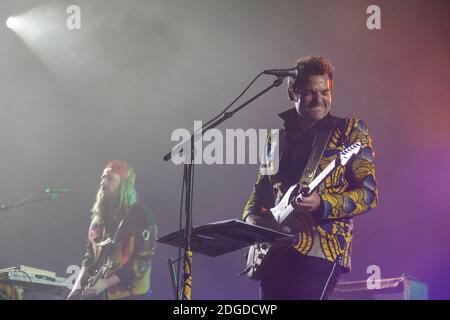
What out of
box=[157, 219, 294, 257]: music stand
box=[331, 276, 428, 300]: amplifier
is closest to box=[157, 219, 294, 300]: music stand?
box=[157, 219, 294, 257]: music stand

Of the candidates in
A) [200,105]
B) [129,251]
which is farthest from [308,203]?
[129,251]

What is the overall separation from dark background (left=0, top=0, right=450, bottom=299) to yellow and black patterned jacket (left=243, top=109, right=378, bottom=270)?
96cm

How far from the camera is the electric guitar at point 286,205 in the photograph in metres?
3.63

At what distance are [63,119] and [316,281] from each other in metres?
3.04

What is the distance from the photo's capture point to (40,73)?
5.77m

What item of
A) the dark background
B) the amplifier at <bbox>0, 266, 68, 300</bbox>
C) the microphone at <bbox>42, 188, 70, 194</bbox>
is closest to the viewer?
the dark background

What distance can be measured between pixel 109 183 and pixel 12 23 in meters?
1.87

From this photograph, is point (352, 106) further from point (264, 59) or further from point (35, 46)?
point (35, 46)

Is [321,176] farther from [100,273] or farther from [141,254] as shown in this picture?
[100,273]

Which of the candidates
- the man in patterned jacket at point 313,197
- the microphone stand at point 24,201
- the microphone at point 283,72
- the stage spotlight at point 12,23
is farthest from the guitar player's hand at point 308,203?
the stage spotlight at point 12,23

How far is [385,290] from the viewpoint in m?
4.52

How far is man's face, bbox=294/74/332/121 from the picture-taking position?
13.0 ft

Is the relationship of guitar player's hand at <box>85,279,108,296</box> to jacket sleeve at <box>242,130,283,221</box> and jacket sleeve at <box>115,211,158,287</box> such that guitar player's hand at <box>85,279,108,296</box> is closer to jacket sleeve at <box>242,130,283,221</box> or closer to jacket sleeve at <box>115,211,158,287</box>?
jacket sleeve at <box>115,211,158,287</box>

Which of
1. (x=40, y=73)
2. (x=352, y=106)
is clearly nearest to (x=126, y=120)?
(x=40, y=73)
